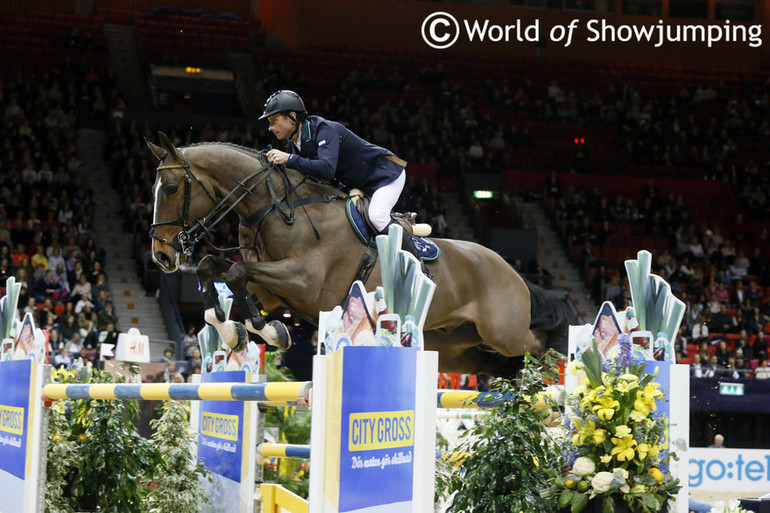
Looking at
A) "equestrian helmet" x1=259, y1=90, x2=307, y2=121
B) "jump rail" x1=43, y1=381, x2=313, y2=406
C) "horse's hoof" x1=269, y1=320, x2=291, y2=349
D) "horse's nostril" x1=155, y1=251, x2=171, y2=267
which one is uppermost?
"equestrian helmet" x1=259, y1=90, x2=307, y2=121

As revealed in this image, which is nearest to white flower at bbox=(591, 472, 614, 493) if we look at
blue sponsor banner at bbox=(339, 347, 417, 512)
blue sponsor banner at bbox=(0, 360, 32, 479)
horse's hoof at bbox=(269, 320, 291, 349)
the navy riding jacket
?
blue sponsor banner at bbox=(339, 347, 417, 512)

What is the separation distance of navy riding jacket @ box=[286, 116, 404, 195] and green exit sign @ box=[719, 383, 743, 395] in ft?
27.9

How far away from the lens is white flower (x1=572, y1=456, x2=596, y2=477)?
3602mm

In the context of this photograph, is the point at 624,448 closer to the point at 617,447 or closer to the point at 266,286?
the point at 617,447

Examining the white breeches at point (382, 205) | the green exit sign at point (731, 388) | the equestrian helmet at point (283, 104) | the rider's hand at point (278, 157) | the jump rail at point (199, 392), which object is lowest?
the green exit sign at point (731, 388)

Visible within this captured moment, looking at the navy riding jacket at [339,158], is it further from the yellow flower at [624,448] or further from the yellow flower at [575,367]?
the yellow flower at [624,448]

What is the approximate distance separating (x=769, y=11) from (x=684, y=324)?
39.9 ft

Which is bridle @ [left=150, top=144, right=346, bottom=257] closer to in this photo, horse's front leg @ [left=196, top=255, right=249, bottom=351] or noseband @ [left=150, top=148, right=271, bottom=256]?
noseband @ [left=150, top=148, right=271, bottom=256]

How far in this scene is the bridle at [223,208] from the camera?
5.18 meters

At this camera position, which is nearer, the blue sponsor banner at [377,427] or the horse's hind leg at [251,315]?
the blue sponsor banner at [377,427]

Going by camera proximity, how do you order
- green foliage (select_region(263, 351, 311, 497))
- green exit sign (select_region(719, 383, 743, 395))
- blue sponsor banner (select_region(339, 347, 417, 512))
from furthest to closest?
1. green exit sign (select_region(719, 383, 743, 395))
2. green foliage (select_region(263, 351, 311, 497))
3. blue sponsor banner (select_region(339, 347, 417, 512))

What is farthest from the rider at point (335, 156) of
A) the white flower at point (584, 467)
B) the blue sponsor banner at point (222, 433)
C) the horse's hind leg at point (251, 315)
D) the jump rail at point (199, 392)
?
the white flower at point (584, 467)

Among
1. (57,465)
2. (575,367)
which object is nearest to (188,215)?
(57,465)

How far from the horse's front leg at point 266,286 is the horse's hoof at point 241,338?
0.09 meters
